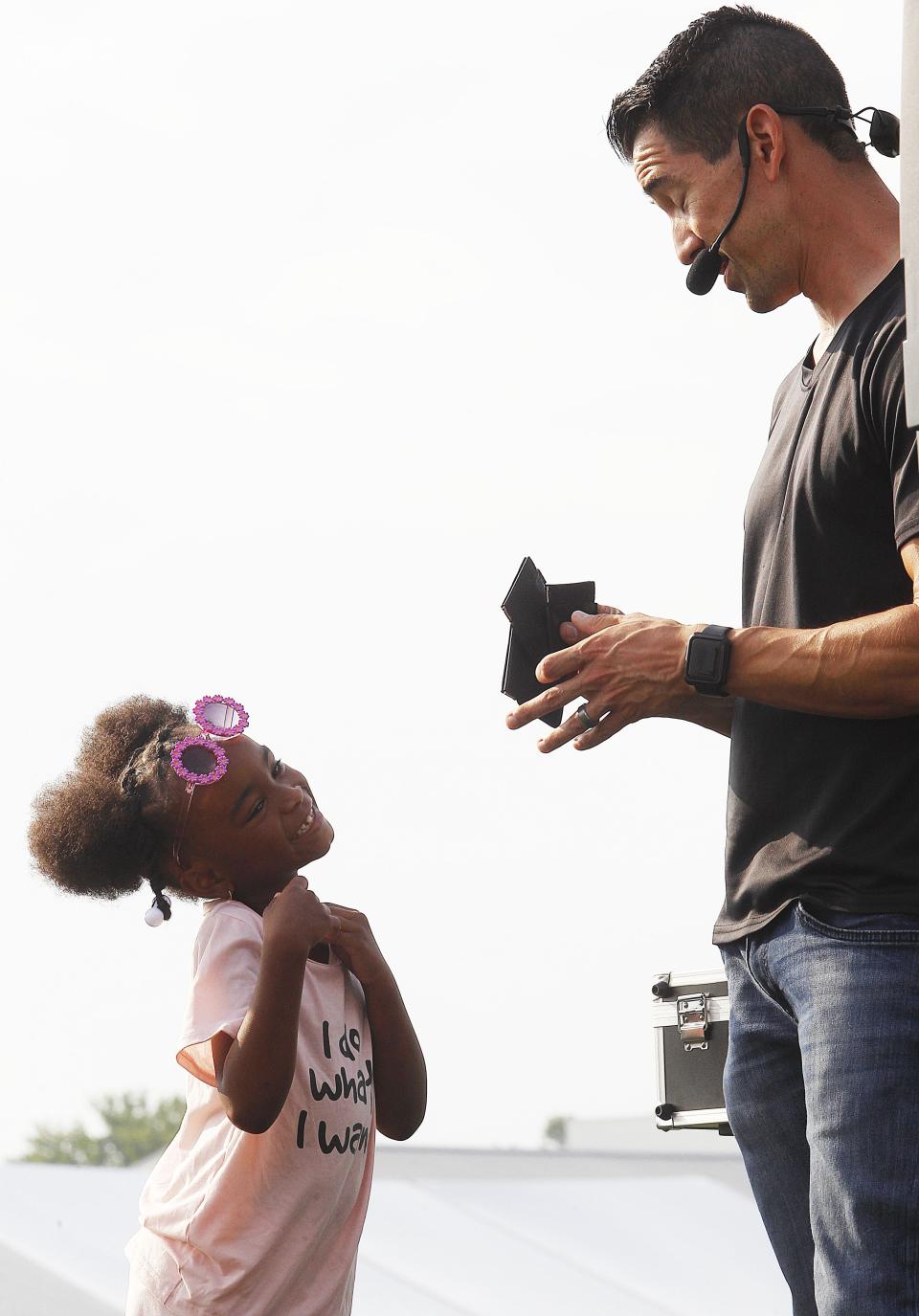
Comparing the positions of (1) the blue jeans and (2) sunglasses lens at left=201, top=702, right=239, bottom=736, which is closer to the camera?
(1) the blue jeans

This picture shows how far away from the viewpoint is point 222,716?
2996 millimetres

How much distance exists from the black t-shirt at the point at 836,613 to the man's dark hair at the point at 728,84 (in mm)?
374

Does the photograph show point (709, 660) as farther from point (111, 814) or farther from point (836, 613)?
point (111, 814)

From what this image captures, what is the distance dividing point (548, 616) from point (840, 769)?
1.79 feet

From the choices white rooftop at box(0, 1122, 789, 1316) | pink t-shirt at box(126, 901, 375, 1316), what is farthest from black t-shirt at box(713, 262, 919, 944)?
white rooftop at box(0, 1122, 789, 1316)

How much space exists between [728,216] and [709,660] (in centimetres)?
75

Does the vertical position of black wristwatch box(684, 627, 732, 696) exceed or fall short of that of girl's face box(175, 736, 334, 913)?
it exceeds it

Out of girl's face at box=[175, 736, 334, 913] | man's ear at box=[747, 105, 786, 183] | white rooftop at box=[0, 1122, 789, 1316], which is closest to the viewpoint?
man's ear at box=[747, 105, 786, 183]

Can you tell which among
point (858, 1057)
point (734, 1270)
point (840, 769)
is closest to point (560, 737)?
point (840, 769)

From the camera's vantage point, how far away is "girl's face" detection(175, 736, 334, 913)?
2.87m

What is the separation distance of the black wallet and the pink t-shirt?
0.76m

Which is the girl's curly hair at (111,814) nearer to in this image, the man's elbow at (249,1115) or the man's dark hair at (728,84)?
the man's elbow at (249,1115)

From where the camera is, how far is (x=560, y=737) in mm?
2275

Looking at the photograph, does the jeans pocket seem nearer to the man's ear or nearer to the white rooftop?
the man's ear
